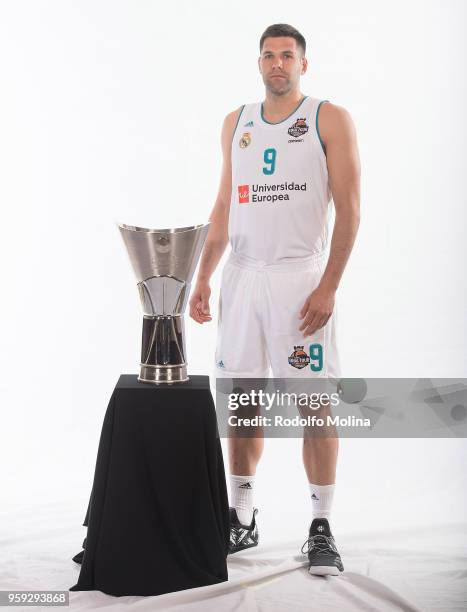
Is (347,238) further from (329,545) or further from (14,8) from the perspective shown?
(14,8)

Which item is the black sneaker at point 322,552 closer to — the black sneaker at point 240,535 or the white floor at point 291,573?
the white floor at point 291,573

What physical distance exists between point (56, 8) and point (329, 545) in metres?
2.53

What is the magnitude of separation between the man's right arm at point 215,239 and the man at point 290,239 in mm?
99

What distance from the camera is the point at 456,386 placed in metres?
3.92

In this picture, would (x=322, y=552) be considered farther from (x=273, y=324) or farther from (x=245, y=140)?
(x=245, y=140)

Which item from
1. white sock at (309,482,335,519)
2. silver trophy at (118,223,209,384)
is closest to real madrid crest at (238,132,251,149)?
silver trophy at (118,223,209,384)

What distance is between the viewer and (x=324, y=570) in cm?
246

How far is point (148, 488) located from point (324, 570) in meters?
0.61

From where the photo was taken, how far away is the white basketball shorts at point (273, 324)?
8.49 ft

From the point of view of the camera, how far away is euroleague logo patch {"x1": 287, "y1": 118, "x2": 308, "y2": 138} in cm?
259

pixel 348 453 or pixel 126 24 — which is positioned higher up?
pixel 126 24

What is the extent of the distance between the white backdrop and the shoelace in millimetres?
886

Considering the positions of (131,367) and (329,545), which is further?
(131,367)

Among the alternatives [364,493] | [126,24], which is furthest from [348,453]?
[126,24]
